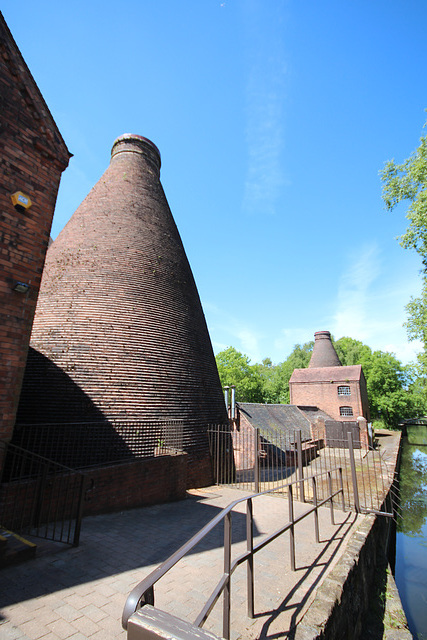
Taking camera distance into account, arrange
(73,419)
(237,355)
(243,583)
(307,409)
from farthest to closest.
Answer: (237,355)
(307,409)
(73,419)
(243,583)

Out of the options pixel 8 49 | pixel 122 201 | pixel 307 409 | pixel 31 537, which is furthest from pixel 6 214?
pixel 307 409

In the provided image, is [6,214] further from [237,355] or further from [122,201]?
[237,355]

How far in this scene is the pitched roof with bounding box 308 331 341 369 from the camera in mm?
37438

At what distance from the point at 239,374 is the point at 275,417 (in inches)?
497

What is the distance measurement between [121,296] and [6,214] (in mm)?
3953

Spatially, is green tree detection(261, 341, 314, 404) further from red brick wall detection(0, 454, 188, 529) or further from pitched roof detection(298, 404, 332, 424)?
red brick wall detection(0, 454, 188, 529)

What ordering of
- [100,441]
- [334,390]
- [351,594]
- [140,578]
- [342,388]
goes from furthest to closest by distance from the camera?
[334,390] < [342,388] < [100,441] < [351,594] < [140,578]

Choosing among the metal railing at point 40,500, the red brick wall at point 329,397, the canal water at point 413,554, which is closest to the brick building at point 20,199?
the metal railing at point 40,500

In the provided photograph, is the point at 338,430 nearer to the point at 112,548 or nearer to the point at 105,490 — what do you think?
the point at 105,490

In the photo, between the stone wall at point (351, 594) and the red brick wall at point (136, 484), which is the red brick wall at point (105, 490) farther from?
the stone wall at point (351, 594)

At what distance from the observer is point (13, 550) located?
3.50 m

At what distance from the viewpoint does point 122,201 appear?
10.4 m

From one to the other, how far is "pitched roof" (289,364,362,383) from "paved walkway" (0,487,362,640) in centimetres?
2772

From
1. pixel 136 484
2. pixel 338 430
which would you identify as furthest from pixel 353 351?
pixel 136 484
